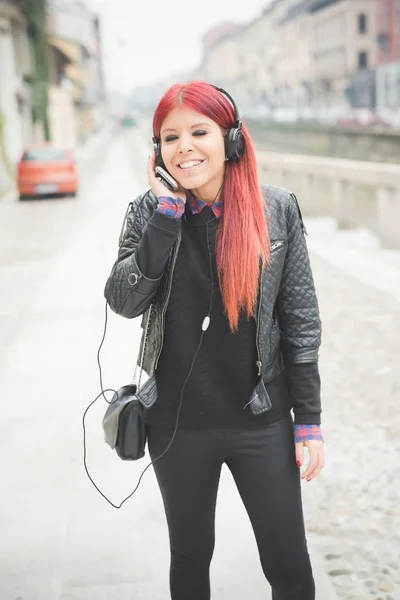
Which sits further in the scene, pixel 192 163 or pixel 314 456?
pixel 314 456

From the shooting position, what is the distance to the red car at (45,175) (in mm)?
A: 17906

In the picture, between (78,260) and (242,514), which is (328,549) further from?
(78,260)

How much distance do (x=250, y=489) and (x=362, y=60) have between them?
213ft

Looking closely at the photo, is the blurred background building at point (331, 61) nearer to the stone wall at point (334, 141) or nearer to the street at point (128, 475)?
the stone wall at point (334, 141)

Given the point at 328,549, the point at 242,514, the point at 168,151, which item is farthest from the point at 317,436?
the point at 242,514

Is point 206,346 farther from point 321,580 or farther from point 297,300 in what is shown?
point 321,580

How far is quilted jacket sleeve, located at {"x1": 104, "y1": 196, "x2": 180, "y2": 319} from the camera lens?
1664mm

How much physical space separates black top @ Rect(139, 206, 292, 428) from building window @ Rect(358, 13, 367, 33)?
64.2 meters

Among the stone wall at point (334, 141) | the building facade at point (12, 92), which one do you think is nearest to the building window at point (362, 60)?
the stone wall at point (334, 141)

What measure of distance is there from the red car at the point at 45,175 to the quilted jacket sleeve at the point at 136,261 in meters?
16.6

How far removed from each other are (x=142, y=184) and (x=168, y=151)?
1915cm

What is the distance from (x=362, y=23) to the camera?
60.3 metres

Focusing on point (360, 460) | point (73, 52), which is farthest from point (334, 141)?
point (360, 460)

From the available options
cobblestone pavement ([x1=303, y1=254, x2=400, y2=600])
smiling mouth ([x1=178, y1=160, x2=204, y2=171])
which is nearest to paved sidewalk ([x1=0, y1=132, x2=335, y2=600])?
cobblestone pavement ([x1=303, y1=254, x2=400, y2=600])
